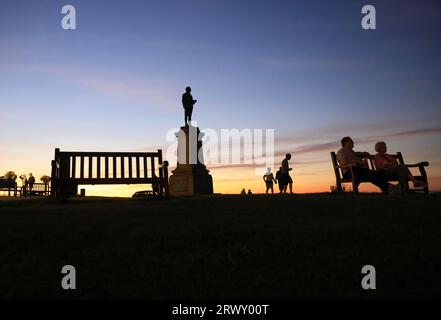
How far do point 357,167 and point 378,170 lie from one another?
1.72 feet

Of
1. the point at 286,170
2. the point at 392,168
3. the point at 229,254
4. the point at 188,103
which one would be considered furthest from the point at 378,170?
the point at 188,103

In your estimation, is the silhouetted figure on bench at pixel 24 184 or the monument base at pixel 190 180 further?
the silhouetted figure on bench at pixel 24 184

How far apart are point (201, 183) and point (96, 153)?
6555mm

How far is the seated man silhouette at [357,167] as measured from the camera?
966cm

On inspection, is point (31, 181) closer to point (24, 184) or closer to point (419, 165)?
point (24, 184)

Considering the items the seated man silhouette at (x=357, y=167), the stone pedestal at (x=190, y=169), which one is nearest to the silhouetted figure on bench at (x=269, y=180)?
the stone pedestal at (x=190, y=169)

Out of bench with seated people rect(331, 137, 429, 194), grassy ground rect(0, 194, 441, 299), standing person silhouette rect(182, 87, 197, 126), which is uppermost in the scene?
standing person silhouette rect(182, 87, 197, 126)

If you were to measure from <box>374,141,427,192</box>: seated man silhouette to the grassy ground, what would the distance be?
3.01 metres

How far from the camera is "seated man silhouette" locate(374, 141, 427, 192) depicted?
31.0 feet

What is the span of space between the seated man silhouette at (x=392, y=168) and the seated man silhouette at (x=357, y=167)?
0.18 meters

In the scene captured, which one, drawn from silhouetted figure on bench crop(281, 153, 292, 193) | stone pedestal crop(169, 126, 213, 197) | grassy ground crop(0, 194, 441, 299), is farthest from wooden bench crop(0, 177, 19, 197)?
grassy ground crop(0, 194, 441, 299)

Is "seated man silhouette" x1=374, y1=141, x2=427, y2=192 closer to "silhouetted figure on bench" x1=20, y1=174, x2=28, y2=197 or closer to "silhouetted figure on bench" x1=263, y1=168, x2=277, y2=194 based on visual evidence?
"silhouetted figure on bench" x1=263, y1=168, x2=277, y2=194

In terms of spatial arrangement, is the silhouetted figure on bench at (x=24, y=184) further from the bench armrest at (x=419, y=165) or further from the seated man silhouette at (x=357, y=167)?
the bench armrest at (x=419, y=165)
